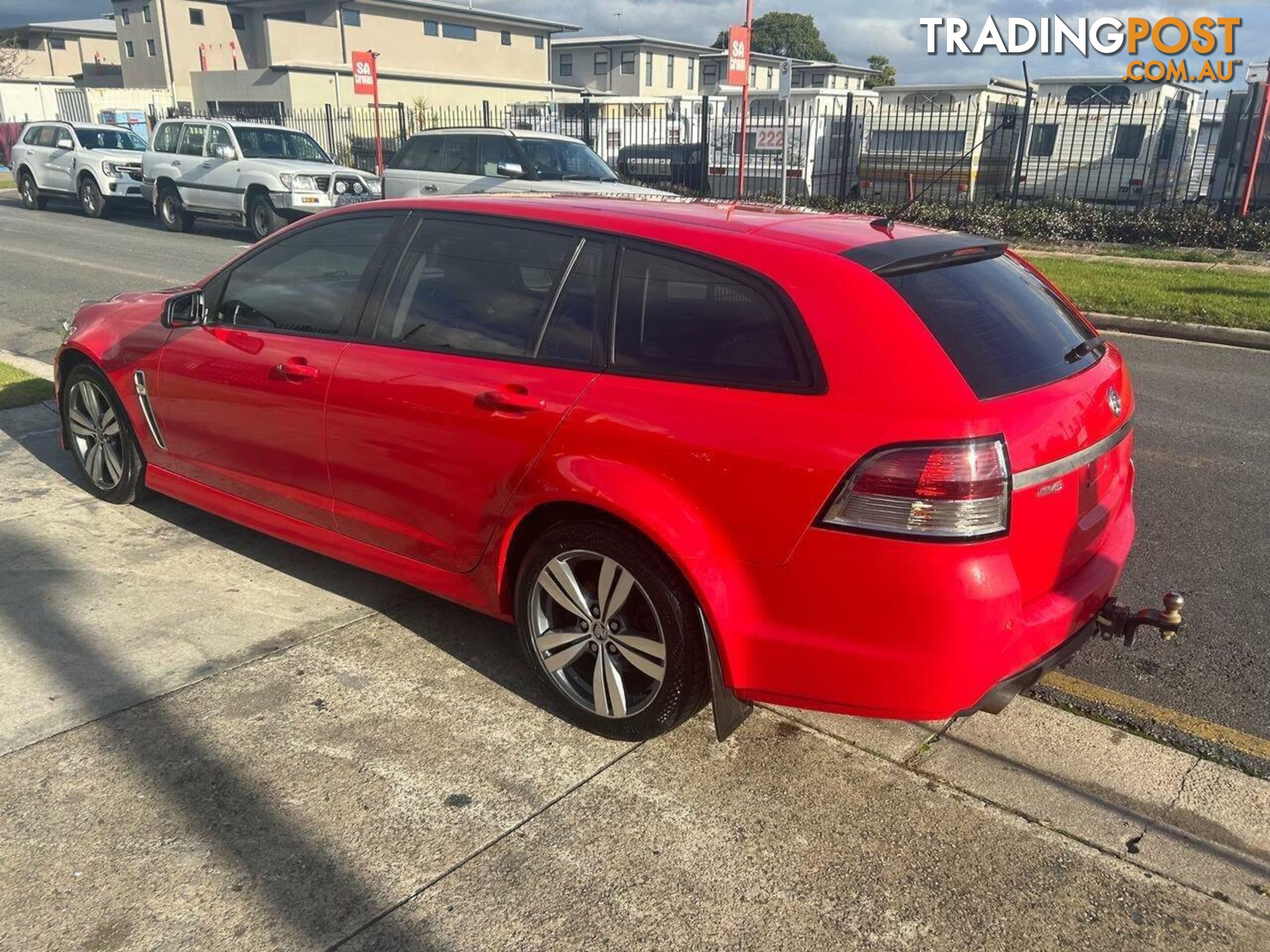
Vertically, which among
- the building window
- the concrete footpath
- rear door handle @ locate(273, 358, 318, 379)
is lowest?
the concrete footpath

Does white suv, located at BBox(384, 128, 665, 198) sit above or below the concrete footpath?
above

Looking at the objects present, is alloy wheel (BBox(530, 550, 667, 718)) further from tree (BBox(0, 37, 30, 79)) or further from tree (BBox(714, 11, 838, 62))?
tree (BBox(714, 11, 838, 62))

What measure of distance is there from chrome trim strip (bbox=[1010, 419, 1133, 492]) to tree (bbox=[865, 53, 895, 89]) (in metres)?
70.9

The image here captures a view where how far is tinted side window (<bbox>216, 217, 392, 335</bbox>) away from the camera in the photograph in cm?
391

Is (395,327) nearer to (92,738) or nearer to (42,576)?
(92,738)

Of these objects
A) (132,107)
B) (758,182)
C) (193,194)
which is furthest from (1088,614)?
(132,107)

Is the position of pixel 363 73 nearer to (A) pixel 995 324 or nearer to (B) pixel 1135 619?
(A) pixel 995 324

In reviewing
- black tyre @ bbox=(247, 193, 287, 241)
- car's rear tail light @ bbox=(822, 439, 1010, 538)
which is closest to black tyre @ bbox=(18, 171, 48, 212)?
black tyre @ bbox=(247, 193, 287, 241)

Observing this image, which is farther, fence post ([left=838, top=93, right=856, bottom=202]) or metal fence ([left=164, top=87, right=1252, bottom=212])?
fence post ([left=838, top=93, right=856, bottom=202])

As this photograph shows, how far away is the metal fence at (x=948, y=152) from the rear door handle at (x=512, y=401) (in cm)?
1517

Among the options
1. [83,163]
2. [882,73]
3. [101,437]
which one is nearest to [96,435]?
[101,437]

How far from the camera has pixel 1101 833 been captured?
2.85 m

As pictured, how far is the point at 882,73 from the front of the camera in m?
81.6

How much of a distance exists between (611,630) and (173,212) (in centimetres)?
1827
